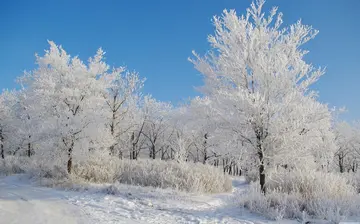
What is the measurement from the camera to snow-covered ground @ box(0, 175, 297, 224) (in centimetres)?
573

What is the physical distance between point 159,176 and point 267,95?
536 cm

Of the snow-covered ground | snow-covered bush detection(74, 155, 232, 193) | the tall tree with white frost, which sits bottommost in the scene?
the snow-covered ground

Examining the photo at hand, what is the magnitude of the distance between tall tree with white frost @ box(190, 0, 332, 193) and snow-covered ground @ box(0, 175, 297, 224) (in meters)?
2.06

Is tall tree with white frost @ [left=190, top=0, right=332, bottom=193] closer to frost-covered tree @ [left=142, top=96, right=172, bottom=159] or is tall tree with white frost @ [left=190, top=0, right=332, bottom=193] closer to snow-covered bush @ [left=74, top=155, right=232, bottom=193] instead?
snow-covered bush @ [left=74, top=155, right=232, bottom=193]

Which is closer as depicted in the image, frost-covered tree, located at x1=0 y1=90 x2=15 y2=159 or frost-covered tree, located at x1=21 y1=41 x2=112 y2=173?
frost-covered tree, located at x1=21 y1=41 x2=112 y2=173

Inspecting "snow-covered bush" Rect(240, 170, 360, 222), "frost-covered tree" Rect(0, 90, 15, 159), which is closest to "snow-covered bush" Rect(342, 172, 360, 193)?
"snow-covered bush" Rect(240, 170, 360, 222)

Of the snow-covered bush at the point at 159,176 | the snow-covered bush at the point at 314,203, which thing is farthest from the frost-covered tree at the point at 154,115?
the snow-covered bush at the point at 314,203

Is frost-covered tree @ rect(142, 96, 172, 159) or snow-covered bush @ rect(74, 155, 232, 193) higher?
frost-covered tree @ rect(142, 96, 172, 159)

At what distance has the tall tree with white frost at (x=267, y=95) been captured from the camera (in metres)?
7.96

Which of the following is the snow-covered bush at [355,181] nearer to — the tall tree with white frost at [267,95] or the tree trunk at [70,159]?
the tall tree with white frost at [267,95]

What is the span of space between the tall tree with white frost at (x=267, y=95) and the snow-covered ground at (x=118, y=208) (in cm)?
206

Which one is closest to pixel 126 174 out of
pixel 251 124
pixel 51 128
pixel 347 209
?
pixel 51 128

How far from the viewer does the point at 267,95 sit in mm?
Result: 8445

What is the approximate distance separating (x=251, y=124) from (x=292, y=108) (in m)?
Result: 1.18
